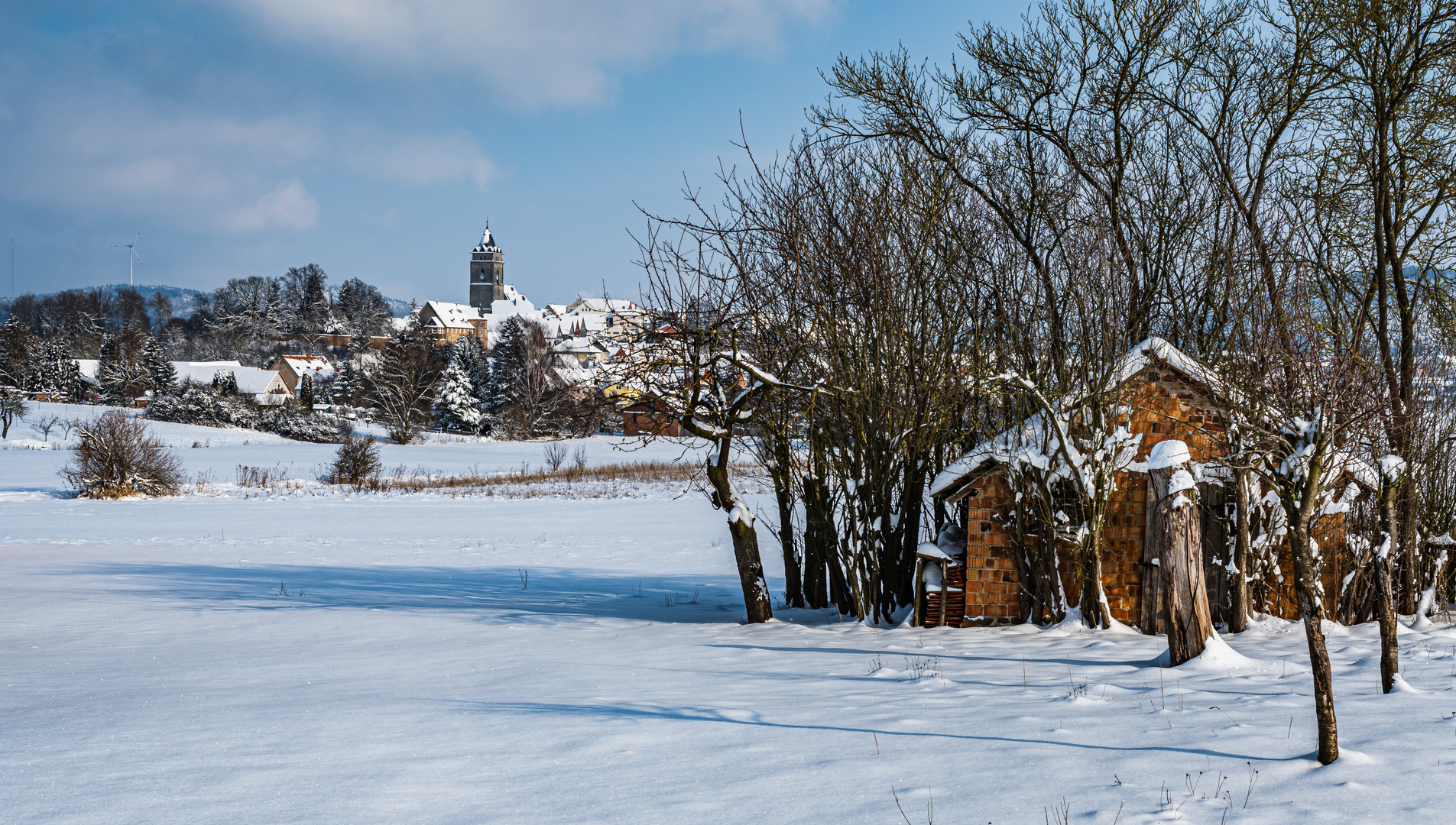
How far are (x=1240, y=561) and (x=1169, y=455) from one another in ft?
8.28

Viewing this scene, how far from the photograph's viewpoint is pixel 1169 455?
6379 millimetres

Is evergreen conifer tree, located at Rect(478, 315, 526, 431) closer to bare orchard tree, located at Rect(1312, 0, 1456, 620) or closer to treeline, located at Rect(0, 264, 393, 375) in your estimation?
treeline, located at Rect(0, 264, 393, 375)

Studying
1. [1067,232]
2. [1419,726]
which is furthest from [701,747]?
[1067,232]

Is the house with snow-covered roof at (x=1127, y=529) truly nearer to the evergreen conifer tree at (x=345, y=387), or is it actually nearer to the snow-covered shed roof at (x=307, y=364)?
the evergreen conifer tree at (x=345, y=387)

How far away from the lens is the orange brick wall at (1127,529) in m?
8.49

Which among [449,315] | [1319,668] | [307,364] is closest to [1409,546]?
[1319,668]

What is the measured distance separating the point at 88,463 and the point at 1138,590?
1068 inches

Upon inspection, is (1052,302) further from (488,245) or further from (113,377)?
(488,245)

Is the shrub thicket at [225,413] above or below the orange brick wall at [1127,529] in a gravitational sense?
above

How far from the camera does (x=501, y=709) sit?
6.02m

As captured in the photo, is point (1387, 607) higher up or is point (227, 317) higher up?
point (227, 317)

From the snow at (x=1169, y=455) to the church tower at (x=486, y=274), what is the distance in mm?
→ 166832

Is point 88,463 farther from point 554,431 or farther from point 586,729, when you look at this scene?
point 554,431

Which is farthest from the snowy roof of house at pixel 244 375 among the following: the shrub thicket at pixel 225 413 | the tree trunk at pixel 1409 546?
the tree trunk at pixel 1409 546
